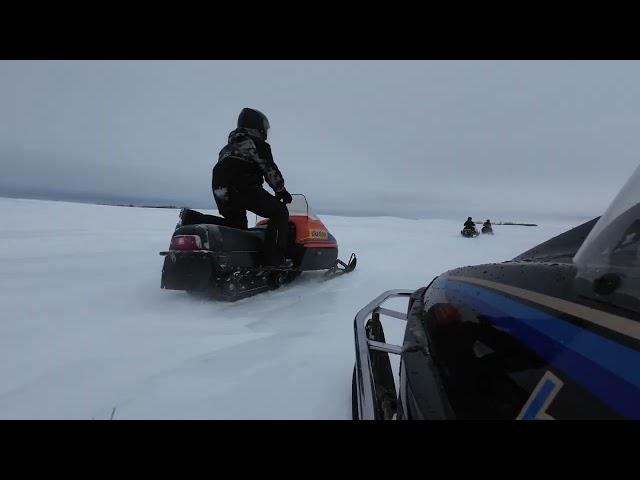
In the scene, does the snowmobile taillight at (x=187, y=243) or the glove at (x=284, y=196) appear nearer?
the snowmobile taillight at (x=187, y=243)

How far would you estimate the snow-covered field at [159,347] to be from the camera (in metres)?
1.58

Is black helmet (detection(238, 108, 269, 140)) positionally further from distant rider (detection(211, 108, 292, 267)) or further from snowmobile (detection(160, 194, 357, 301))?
snowmobile (detection(160, 194, 357, 301))

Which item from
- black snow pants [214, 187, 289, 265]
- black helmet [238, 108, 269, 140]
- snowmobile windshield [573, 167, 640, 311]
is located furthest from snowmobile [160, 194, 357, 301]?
snowmobile windshield [573, 167, 640, 311]

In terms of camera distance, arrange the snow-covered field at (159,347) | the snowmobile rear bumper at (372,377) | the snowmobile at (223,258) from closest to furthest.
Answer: the snowmobile rear bumper at (372,377)
the snow-covered field at (159,347)
the snowmobile at (223,258)

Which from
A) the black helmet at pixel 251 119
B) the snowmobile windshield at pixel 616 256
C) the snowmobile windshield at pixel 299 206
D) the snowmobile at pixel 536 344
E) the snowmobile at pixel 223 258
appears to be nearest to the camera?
the snowmobile at pixel 536 344

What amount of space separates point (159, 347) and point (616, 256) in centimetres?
240

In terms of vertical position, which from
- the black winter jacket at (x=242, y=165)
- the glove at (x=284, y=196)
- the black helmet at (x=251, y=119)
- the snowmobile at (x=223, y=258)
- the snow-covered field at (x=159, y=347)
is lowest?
the snow-covered field at (x=159, y=347)

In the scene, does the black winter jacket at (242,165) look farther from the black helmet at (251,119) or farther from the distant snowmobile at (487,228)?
the distant snowmobile at (487,228)

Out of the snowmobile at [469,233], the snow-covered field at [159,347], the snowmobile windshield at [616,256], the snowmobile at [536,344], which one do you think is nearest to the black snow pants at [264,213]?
the snow-covered field at [159,347]

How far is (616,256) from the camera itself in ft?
2.81

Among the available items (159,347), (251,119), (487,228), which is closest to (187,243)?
(159,347)
